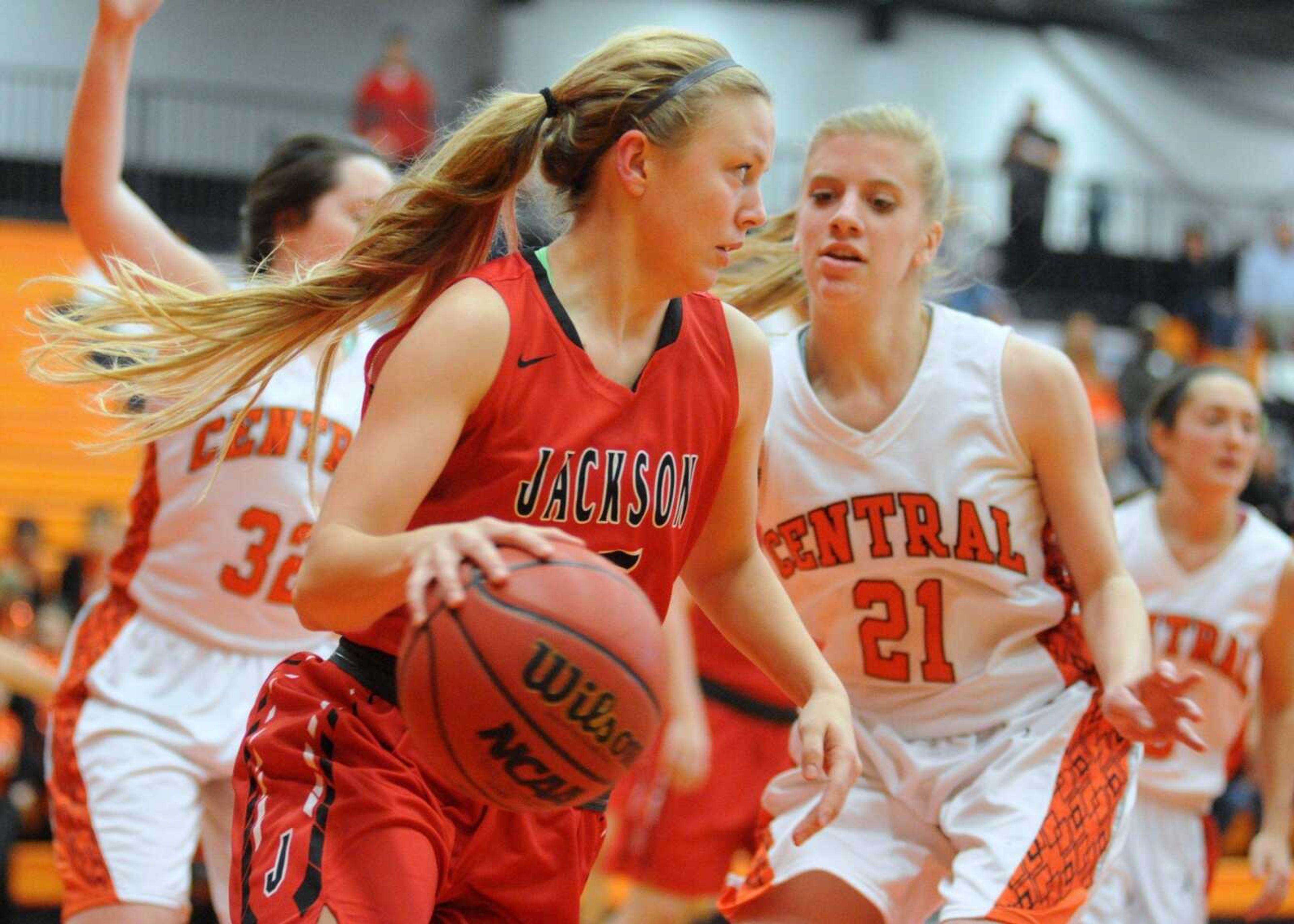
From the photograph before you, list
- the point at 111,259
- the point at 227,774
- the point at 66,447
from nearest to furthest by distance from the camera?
the point at 111,259, the point at 227,774, the point at 66,447

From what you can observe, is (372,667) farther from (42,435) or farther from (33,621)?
(42,435)

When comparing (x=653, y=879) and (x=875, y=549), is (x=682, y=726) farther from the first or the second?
(x=875, y=549)

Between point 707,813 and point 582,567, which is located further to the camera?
point 707,813

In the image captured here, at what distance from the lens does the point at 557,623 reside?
6.97 feet

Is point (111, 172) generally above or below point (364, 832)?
above

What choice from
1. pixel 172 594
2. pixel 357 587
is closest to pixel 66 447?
pixel 172 594

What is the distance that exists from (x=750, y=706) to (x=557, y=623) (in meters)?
3.56

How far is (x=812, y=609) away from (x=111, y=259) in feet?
5.29

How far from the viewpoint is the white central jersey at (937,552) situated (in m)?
3.37

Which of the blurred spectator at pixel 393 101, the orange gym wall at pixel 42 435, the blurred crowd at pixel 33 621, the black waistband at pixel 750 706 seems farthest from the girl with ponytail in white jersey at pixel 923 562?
the blurred spectator at pixel 393 101

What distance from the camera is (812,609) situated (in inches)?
140

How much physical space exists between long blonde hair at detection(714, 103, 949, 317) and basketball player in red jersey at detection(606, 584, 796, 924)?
1.71 meters

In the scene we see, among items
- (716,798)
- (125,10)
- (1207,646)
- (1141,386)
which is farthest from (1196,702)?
(1141,386)

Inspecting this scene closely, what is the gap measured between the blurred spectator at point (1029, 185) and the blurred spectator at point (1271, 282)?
8.63 ft
